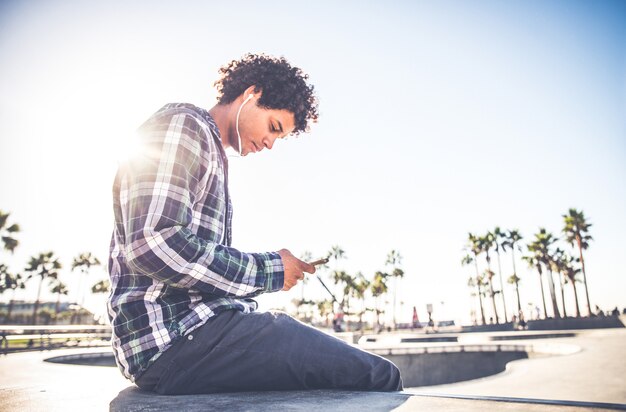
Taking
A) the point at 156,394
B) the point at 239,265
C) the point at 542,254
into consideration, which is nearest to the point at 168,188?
the point at 239,265

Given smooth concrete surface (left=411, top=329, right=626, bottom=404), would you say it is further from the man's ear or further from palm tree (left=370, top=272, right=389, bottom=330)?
palm tree (left=370, top=272, right=389, bottom=330)

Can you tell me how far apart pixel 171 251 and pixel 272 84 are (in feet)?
4.29

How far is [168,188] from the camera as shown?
4.84ft

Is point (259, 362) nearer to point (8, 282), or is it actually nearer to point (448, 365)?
point (448, 365)

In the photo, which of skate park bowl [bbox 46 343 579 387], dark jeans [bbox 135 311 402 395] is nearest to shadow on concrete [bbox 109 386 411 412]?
dark jeans [bbox 135 311 402 395]

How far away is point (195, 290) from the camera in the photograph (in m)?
1.62

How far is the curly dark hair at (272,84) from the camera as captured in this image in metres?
2.23

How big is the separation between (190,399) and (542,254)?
5181 cm

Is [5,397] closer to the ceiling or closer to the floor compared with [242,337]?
closer to the floor

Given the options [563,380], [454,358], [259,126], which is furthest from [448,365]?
[259,126]

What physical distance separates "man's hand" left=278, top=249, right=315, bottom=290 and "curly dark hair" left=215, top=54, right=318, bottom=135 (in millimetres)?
981

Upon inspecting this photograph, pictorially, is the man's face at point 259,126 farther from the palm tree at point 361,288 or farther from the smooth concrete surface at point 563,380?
the palm tree at point 361,288

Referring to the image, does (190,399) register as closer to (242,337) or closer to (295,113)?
(242,337)

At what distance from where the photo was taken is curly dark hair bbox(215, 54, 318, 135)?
2.23 metres
